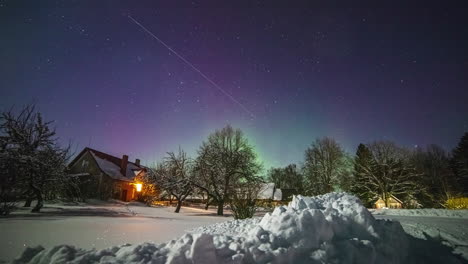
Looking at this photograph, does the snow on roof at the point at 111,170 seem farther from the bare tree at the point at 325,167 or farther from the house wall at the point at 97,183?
the bare tree at the point at 325,167

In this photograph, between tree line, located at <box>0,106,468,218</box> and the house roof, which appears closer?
tree line, located at <box>0,106,468,218</box>

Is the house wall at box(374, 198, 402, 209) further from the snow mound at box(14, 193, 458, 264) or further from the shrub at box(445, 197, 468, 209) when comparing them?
the snow mound at box(14, 193, 458, 264)

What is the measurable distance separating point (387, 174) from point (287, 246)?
32.7 m

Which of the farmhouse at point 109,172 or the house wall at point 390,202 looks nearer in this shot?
the house wall at point 390,202

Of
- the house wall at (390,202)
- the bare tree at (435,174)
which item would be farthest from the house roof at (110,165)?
the bare tree at (435,174)

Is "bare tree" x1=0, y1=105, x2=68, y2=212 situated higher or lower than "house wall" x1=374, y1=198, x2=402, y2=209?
higher

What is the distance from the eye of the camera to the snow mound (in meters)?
2.83

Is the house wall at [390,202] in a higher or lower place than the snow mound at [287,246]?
lower

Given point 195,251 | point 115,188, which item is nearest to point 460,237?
point 195,251

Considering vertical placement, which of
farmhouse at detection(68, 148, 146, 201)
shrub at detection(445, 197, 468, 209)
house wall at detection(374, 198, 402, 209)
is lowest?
house wall at detection(374, 198, 402, 209)

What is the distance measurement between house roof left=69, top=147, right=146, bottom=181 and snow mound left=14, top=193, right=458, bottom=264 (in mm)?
31900

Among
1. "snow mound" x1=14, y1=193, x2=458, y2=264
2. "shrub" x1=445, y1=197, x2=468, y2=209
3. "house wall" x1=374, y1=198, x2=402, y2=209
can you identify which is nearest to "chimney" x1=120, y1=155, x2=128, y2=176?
"snow mound" x1=14, y1=193, x2=458, y2=264

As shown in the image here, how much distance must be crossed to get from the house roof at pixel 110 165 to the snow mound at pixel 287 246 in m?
31.9

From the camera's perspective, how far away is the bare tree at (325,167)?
3172cm
